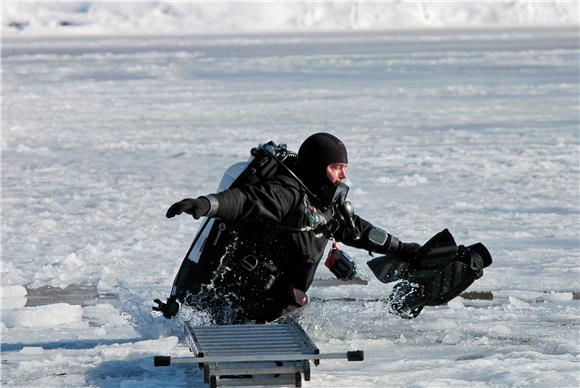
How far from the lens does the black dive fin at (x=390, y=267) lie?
5.48 m

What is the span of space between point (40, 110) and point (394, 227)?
1104cm

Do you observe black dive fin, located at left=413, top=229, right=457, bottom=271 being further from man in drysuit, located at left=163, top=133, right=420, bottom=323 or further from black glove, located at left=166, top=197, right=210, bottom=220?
black glove, located at left=166, top=197, right=210, bottom=220

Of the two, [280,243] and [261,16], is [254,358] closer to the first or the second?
[280,243]

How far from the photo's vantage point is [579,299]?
6.29 metres

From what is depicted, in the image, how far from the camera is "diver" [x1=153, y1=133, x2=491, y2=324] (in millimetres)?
5008

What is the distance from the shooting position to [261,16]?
60.7 metres

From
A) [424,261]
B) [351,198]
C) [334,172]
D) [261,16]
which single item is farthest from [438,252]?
[261,16]

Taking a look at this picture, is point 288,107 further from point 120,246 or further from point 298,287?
point 298,287

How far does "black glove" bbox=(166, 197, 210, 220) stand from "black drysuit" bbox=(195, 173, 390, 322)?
A: 476 mm

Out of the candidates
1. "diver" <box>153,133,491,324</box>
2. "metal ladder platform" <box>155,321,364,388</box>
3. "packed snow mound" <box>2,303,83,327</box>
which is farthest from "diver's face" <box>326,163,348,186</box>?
"packed snow mound" <box>2,303,83,327</box>

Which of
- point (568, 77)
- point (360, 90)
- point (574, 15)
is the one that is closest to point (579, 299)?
point (360, 90)

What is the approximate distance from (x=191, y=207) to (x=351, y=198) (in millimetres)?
5501

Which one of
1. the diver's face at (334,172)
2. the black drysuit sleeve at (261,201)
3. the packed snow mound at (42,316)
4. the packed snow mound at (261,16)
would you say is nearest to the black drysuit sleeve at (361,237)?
the diver's face at (334,172)

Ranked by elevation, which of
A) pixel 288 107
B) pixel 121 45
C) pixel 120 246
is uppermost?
pixel 121 45
